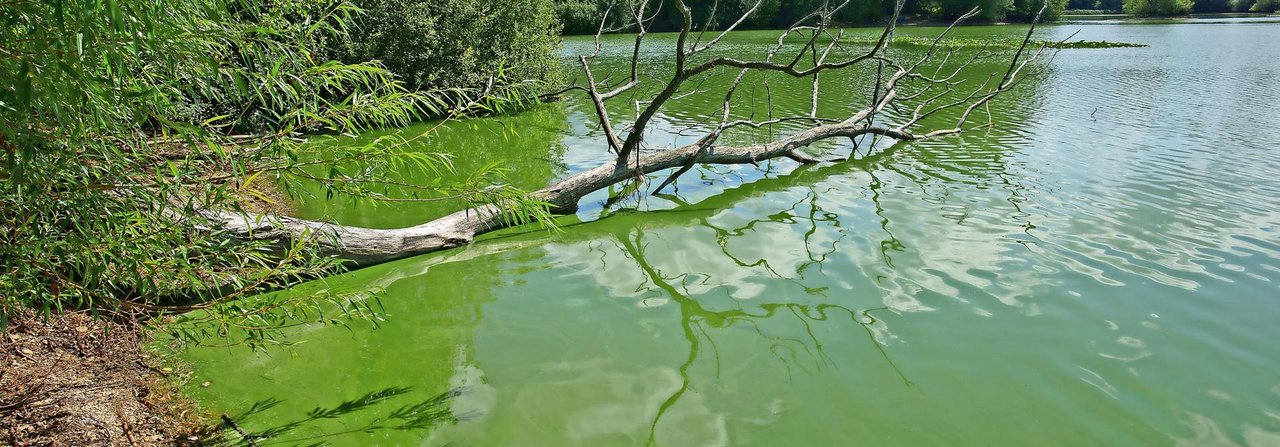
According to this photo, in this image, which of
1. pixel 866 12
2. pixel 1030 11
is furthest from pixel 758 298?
pixel 1030 11

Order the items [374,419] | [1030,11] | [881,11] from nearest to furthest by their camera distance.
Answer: [374,419] → [881,11] → [1030,11]

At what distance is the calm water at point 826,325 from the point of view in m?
3.45

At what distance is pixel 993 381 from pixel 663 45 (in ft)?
103

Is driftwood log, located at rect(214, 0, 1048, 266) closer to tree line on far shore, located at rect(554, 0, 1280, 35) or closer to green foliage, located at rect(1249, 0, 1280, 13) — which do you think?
tree line on far shore, located at rect(554, 0, 1280, 35)

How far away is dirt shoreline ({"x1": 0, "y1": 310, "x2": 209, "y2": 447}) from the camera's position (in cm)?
279

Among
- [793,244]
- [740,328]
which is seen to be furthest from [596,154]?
[740,328]

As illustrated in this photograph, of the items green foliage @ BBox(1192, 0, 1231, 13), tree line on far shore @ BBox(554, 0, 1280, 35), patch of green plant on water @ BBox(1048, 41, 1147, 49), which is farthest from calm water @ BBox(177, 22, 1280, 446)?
green foliage @ BBox(1192, 0, 1231, 13)

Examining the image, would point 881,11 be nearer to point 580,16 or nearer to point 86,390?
point 580,16

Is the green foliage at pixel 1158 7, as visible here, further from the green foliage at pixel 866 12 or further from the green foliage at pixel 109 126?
the green foliage at pixel 109 126

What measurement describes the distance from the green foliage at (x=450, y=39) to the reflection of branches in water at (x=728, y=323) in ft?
25.9

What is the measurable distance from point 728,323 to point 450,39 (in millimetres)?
10410

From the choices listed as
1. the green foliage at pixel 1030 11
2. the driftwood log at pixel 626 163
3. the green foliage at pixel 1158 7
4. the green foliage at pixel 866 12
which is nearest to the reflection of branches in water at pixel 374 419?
the driftwood log at pixel 626 163

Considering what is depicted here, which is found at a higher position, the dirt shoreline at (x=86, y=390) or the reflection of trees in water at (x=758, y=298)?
the dirt shoreline at (x=86, y=390)

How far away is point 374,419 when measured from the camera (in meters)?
3.41
